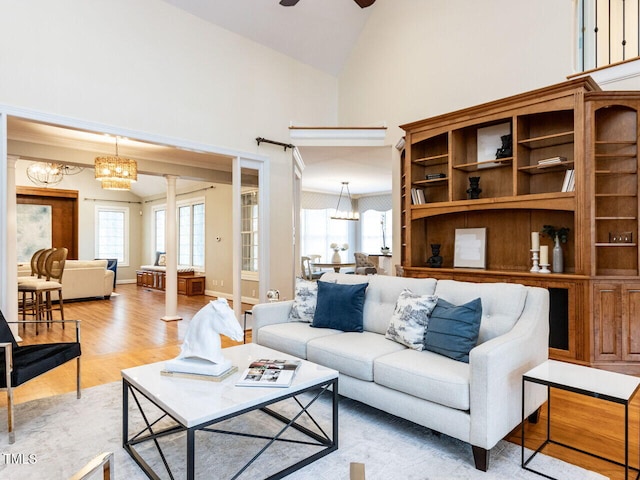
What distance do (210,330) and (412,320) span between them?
1.33 m

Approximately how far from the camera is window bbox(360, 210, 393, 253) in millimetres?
11430

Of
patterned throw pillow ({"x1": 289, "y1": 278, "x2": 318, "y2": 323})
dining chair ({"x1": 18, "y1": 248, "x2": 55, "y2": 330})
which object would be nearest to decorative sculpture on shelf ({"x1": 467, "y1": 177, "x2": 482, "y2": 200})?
patterned throw pillow ({"x1": 289, "y1": 278, "x2": 318, "y2": 323})

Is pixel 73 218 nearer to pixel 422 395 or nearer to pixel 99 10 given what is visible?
pixel 99 10

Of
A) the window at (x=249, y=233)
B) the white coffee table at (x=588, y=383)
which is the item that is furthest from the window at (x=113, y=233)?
the white coffee table at (x=588, y=383)

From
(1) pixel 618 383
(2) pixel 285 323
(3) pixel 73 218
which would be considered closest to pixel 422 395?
(1) pixel 618 383

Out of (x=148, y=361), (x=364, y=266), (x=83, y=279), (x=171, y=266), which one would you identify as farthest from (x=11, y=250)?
(x=364, y=266)

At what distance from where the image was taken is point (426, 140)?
17.2 feet

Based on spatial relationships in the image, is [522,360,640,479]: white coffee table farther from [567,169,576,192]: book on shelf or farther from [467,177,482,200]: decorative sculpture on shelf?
[467,177,482,200]: decorative sculpture on shelf

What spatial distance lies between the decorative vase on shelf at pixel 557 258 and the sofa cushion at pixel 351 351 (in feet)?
7.00

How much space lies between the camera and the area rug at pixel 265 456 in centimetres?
197

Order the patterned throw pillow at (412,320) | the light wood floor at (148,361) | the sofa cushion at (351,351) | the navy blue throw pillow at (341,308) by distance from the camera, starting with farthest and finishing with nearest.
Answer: the navy blue throw pillow at (341,308) < the patterned throw pillow at (412,320) < the sofa cushion at (351,351) < the light wood floor at (148,361)

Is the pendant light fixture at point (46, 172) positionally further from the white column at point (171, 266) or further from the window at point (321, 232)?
the window at point (321, 232)

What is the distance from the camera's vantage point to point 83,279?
8.00m

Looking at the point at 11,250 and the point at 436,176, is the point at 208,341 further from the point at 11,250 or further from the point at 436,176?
the point at 11,250
